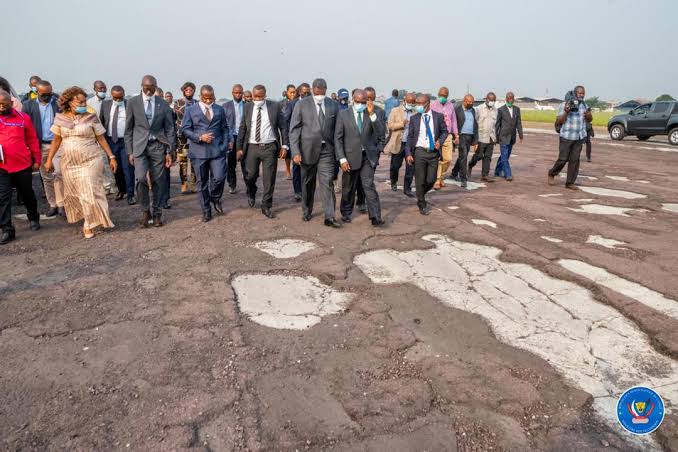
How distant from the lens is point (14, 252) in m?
5.02

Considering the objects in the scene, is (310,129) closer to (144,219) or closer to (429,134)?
(429,134)

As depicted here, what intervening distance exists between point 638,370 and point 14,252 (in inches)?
230

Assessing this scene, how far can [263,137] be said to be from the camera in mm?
6465

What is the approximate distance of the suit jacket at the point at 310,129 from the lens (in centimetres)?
602

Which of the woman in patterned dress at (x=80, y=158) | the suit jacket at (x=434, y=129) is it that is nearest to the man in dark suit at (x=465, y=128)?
the suit jacket at (x=434, y=129)

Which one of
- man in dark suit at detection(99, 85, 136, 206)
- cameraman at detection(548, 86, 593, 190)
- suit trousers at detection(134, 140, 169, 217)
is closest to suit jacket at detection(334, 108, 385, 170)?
suit trousers at detection(134, 140, 169, 217)

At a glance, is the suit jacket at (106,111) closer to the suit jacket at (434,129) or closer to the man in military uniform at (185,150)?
the man in military uniform at (185,150)

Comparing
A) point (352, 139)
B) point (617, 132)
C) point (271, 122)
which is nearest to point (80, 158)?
point (271, 122)

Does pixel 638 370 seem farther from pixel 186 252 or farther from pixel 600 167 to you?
pixel 600 167

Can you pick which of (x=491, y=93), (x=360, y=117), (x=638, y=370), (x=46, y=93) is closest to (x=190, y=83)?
(x=46, y=93)

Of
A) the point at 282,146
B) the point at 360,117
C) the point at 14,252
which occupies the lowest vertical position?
the point at 14,252

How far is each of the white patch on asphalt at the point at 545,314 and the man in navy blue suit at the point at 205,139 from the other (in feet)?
8.43

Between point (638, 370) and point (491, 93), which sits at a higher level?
point (491, 93)

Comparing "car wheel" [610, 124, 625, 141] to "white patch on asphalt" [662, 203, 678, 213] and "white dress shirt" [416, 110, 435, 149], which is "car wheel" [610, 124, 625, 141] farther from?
"white dress shirt" [416, 110, 435, 149]
